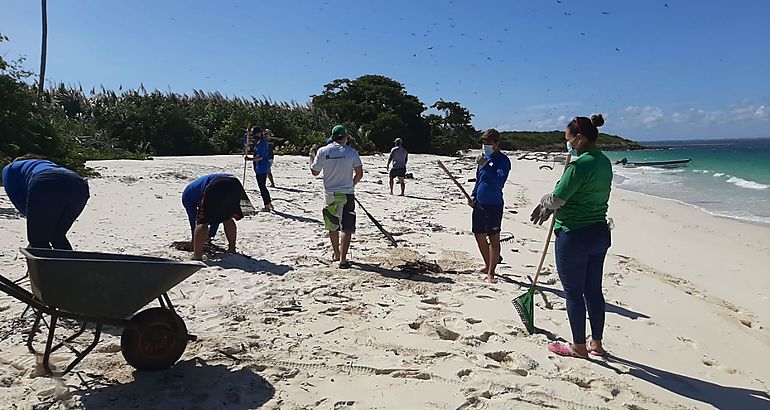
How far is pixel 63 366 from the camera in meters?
3.16

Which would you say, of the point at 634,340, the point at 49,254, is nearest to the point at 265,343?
the point at 49,254

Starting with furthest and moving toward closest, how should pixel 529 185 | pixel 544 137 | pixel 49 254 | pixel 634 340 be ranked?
pixel 544 137, pixel 529 185, pixel 634 340, pixel 49 254

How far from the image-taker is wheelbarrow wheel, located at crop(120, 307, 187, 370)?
3.01 m

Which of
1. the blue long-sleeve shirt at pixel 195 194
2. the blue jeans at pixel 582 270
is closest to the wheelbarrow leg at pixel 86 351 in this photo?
the blue long-sleeve shirt at pixel 195 194

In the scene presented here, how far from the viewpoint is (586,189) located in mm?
3396

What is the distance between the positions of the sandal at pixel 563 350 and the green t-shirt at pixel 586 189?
85 centimetres

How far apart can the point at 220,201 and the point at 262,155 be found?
14.6 ft

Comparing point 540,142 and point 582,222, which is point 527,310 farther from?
point 540,142

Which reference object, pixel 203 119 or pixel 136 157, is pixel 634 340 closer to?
pixel 136 157

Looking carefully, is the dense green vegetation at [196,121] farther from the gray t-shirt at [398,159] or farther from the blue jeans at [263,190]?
the gray t-shirt at [398,159]

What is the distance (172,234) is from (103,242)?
814 millimetres

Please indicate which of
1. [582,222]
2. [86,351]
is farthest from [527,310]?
[86,351]

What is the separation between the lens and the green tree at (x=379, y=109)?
32.5 metres

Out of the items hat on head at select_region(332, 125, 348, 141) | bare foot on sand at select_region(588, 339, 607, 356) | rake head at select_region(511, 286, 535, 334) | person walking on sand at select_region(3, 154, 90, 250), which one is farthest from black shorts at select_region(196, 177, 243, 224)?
bare foot on sand at select_region(588, 339, 607, 356)
